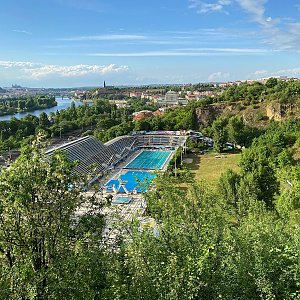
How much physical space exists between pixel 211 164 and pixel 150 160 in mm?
7359

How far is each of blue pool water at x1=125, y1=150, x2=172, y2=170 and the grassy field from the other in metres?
3.05

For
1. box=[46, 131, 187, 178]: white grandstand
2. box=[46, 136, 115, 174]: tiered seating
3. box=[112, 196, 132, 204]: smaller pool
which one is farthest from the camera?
box=[46, 131, 187, 178]: white grandstand

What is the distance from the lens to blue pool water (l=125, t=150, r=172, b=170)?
35.1 meters

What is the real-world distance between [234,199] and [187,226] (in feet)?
40.0

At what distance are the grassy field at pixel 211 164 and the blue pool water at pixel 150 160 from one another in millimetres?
3051

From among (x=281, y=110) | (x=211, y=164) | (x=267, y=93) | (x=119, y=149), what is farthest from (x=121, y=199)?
(x=267, y=93)

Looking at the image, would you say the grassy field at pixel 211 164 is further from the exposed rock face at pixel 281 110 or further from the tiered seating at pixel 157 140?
the exposed rock face at pixel 281 110

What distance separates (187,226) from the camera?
6.86 m

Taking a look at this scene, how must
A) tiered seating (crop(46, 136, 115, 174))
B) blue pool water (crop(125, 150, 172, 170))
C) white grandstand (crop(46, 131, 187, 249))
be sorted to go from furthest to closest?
1. blue pool water (crop(125, 150, 172, 170))
2. tiered seating (crop(46, 136, 115, 174))
3. white grandstand (crop(46, 131, 187, 249))

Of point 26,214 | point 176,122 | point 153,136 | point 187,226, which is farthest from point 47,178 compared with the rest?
point 176,122

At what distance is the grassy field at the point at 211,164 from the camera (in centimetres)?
3006

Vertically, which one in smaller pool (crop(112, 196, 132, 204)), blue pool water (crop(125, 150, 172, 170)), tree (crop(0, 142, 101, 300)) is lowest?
blue pool water (crop(125, 150, 172, 170))

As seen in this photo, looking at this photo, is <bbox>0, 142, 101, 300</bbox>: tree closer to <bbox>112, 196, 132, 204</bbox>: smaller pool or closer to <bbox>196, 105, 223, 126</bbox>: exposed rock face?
<bbox>112, 196, 132, 204</bbox>: smaller pool

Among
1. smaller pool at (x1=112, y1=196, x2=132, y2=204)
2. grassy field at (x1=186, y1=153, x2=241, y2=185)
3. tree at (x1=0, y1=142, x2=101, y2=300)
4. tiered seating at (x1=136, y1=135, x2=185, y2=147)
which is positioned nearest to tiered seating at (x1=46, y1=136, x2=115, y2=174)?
smaller pool at (x1=112, y1=196, x2=132, y2=204)
